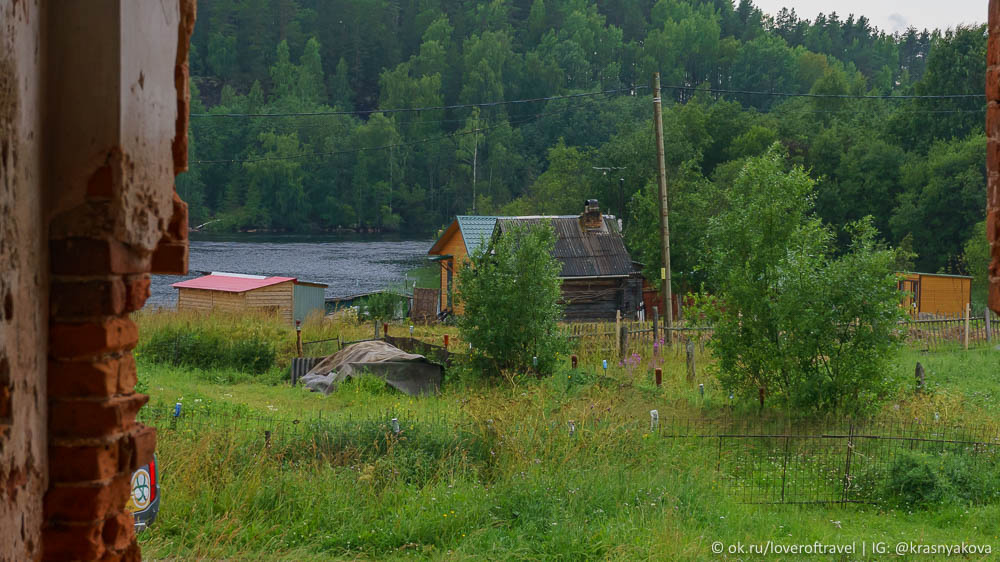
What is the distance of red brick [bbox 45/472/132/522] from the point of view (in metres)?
2.43

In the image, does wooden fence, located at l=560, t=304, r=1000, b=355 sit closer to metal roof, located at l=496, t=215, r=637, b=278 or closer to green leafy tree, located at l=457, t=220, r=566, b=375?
green leafy tree, located at l=457, t=220, r=566, b=375

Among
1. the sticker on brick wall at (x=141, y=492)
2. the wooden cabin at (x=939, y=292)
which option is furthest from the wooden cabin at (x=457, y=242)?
the sticker on brick wall at (x=141, y=492)

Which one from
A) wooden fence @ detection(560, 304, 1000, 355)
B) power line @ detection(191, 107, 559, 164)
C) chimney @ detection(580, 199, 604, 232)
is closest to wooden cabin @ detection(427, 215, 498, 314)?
chimney @ detection(580, 199, 604, 232)

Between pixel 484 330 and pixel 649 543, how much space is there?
10756 millimetres

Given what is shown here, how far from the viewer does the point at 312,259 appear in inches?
2496

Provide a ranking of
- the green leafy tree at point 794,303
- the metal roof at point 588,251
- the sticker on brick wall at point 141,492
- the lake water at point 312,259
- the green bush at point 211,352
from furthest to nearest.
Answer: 1. the lake water at point 312,259
2. the metal roof at point 588,251
3. the green bush at point 211,352
4. the green leafy tree at point 794,303
5. the sticker on brick wall at point 141,492

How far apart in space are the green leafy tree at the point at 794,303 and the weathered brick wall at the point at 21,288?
12.1m

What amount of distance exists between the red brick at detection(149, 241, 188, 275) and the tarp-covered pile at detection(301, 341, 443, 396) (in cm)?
1401

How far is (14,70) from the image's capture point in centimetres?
224

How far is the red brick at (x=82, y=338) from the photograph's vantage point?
2439 mm

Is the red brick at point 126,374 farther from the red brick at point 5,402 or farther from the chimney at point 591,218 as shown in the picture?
the chimney at point 591,218

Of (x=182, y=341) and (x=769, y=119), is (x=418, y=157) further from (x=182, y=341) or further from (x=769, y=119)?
(x=182, y=341)

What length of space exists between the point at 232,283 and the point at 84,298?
2808 cm

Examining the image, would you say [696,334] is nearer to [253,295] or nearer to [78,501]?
[253,295]
